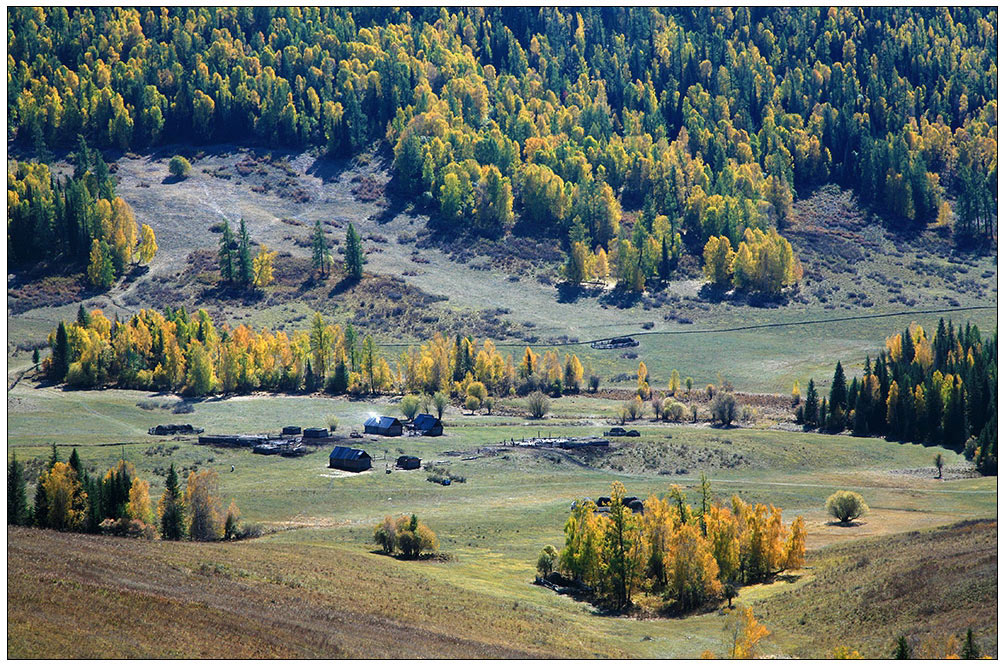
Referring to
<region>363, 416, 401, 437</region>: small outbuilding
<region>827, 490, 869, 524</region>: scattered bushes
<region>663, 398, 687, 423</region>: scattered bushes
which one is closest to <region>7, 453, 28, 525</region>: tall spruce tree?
<region>363, 416, 401, 437</region>: small outbuilding

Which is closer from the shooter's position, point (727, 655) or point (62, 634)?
point (62, 634)

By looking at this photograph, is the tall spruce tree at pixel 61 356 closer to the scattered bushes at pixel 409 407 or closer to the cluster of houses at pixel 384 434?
the cluster of houses at pixel 384 434

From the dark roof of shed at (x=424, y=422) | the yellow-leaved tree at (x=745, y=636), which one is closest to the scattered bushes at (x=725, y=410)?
the dark roof of shed at (x=424, y=422)

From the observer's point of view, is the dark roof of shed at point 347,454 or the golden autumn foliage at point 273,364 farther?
the golden autumn foliage at point 273,364

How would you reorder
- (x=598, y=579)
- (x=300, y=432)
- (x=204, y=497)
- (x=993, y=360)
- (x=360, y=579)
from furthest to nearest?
(x=993, y=360)
(x=300, y=432)
(x=204, y=497)
(x=598, y=579)
(x=360, y=579)

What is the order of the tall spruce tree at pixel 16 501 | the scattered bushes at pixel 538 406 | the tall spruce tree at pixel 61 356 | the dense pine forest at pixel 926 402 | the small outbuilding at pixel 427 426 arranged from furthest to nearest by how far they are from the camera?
the tall spruce tree at pixel 61 356 < the scattered bushes at pixel 538 406 < the small outbuilding at pixel 427 426 < the dense pine forest at pixel 926 402 < the tall spruce tree at pixel 16 501

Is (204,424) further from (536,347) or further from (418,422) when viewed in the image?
(536,347)

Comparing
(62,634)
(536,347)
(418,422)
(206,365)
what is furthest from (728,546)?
(536,347)
